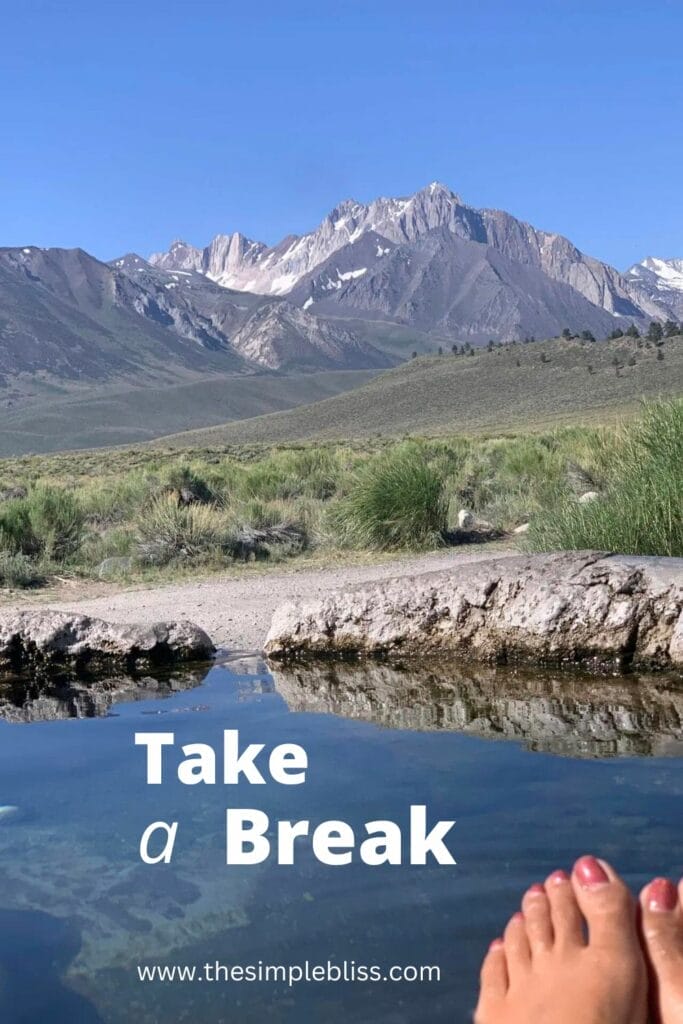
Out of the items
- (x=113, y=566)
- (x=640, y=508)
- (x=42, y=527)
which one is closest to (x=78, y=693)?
(x=640, y=508)

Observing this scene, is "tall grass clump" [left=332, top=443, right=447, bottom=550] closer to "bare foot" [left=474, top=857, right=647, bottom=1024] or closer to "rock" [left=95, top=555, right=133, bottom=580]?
"rock" [left=95, top=555, right=133, bottom=580]

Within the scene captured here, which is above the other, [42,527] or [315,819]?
[42,527]

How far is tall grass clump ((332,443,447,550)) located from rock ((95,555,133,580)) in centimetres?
274

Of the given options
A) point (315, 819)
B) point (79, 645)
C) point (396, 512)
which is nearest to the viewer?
point (315, 819)

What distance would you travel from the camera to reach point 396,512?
15.0m

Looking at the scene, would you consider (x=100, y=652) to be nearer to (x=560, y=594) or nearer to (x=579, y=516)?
(x=560, y=594)

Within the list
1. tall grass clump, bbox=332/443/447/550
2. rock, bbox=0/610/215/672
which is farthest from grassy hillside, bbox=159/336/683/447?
rock, bbox=0/610/215/672

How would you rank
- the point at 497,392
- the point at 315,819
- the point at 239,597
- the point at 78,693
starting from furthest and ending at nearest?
the point at 497,392 < the point at 239,597 < the point at 78,693 < the point at 315,819

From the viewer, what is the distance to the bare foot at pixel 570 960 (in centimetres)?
280

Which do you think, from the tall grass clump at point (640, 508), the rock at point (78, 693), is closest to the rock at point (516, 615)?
the rock at point (78, 693)

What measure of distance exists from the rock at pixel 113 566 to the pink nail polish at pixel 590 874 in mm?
11160

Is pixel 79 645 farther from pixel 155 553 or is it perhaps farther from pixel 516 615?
pixel 155 553

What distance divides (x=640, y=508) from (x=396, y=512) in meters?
5.32

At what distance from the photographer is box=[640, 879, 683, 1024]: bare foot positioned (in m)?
2.78
